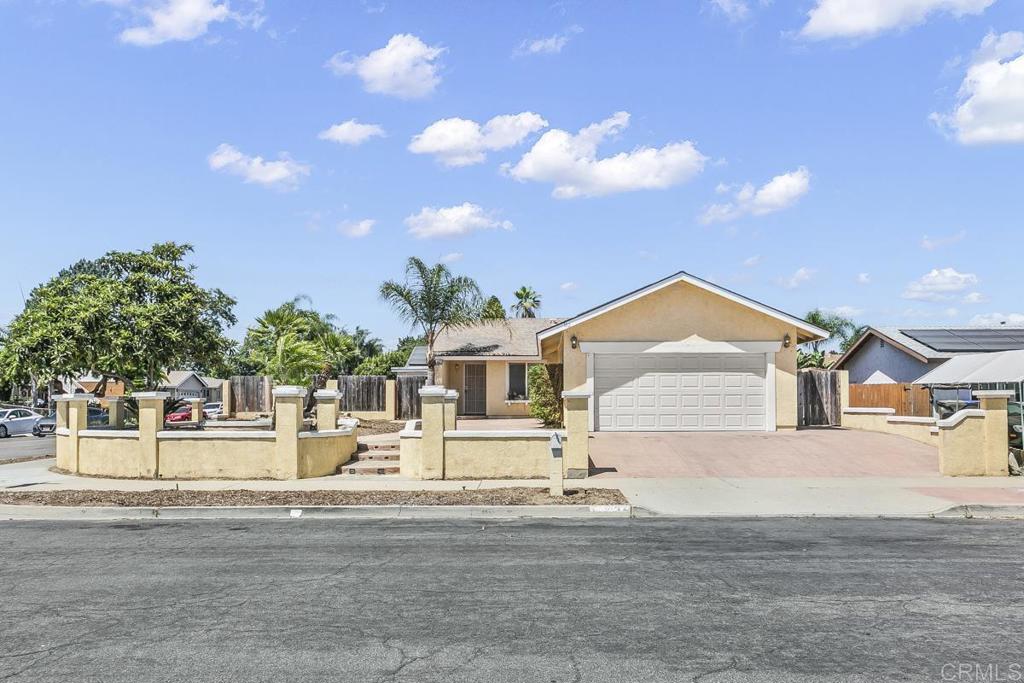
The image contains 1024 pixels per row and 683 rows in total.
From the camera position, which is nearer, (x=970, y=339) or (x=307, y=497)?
(x=307, y=497)

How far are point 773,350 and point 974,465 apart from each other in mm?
6844

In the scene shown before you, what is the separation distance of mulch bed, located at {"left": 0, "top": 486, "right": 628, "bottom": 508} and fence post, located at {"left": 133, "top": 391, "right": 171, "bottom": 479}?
66.9 inches

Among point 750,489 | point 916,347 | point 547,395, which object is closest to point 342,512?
point 750,489

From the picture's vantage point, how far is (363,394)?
32531mm

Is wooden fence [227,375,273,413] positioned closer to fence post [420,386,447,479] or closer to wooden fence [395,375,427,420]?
wooden fence [395,375,427,420]

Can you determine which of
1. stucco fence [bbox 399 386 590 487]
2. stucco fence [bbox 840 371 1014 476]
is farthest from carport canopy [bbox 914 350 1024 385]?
stucco fence [bbox 399 386 590 487]

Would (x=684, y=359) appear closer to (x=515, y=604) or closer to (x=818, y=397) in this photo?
(x=818, y=397)

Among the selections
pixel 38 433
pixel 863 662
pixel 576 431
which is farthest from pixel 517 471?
pixel 38 433

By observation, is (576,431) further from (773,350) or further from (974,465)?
(773,350)

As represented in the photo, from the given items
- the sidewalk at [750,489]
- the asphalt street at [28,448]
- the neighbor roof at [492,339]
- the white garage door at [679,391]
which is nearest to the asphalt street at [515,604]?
the sidewalk at [750,489]

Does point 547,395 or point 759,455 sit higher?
point 547,395

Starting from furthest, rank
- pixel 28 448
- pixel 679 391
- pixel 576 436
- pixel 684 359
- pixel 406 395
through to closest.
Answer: pixel 406 395
pixel 28 448
pixel 684 359
pixel 679 391
pixel 576 436

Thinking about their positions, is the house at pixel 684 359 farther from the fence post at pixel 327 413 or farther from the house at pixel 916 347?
the house at pixel 916 347

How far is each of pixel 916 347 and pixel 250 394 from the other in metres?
25.9
